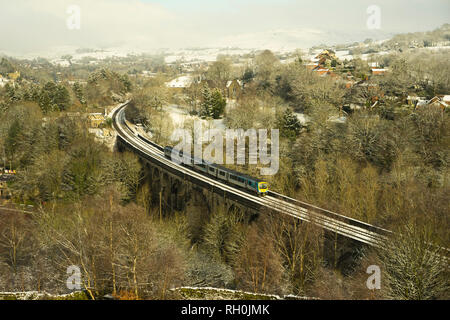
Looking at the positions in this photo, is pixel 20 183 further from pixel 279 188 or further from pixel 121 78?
pixel 121 78

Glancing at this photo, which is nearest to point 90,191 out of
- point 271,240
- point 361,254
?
point 271,240

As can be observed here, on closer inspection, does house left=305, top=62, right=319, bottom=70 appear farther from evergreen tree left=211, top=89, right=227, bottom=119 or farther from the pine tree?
the pine tree

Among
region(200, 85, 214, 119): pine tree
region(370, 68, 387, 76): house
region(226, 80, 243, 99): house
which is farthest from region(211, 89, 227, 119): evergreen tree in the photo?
region(370, 68, 387, 76): house

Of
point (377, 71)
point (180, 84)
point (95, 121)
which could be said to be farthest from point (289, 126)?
point (180, 84)

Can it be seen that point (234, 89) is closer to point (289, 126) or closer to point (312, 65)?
point (312, 65)

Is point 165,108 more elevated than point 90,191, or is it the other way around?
point 165,108

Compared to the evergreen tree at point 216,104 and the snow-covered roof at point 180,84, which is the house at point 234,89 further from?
the snow-covered roof at point 180,84

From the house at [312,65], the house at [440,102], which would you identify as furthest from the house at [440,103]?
the house at [312,65]

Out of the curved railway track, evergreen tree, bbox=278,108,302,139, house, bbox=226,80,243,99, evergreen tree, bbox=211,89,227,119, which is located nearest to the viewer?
the curved railway track
